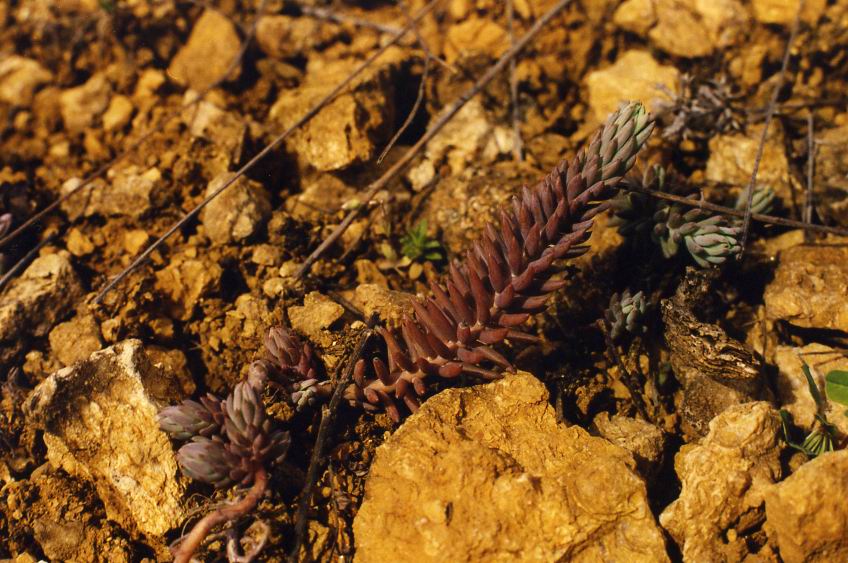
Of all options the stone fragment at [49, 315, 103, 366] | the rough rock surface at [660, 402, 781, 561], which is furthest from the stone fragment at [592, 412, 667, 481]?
the stone fragment at [49, 315, 103, 366]

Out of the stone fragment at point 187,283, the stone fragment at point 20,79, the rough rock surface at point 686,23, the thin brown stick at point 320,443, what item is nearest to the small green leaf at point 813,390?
the thin brown stick at point 320,443

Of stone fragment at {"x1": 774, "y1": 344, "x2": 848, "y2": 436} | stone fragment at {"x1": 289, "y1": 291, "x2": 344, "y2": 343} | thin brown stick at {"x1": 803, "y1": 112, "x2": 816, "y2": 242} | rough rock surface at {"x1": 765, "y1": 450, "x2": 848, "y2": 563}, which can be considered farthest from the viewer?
thin brown stick at {"x1": 803, "y1": 112, "x2": 816, "y2": 242}

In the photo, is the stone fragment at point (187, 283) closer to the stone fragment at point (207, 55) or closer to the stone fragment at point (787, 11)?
the stone fragment at point (207, 55)

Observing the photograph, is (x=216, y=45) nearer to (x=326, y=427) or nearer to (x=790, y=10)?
(x=326, y=427)

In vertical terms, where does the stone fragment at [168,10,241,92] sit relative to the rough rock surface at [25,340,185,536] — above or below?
above

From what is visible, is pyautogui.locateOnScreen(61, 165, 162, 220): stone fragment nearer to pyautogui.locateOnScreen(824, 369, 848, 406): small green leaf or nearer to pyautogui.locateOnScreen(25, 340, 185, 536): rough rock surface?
pyautogui.locateOnScreen(25, 340, 185, 536): rough rock surface

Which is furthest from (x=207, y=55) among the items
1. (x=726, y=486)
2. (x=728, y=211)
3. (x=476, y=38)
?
(x=726, y=486)
